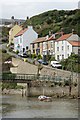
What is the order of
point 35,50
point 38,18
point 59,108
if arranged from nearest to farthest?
1. point 59,108
2. point 35,50
3. point 38,18

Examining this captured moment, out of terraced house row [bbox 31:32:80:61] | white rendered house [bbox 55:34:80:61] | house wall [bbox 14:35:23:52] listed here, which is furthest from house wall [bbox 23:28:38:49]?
white rendered house [bbox 55:34:80:61]

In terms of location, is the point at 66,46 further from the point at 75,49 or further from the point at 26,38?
the point at 26,38

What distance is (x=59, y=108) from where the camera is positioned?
39531 mm

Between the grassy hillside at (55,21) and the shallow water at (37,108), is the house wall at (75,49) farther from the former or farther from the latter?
the shallow water at (37,108)

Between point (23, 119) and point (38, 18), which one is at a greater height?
point (38, 18)

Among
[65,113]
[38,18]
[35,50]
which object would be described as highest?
[38,18]

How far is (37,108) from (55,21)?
60830 millimetres

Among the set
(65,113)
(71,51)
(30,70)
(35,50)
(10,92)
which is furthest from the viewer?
(35,50)

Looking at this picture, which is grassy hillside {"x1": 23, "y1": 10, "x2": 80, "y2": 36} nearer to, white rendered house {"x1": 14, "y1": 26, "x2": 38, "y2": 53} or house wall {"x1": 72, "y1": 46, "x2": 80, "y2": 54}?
white rendered house {"x1": 14, "y1": 26, "x2": 38, "y2": 53}

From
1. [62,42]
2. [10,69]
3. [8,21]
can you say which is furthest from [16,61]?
[8,21]

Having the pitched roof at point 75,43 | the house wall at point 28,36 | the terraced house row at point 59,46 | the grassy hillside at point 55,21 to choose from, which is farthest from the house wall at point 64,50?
the house wall at point 28,36

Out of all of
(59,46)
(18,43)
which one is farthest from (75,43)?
(18,43)

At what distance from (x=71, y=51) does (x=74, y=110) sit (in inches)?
966

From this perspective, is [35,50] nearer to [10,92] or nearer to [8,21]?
[10,92]
